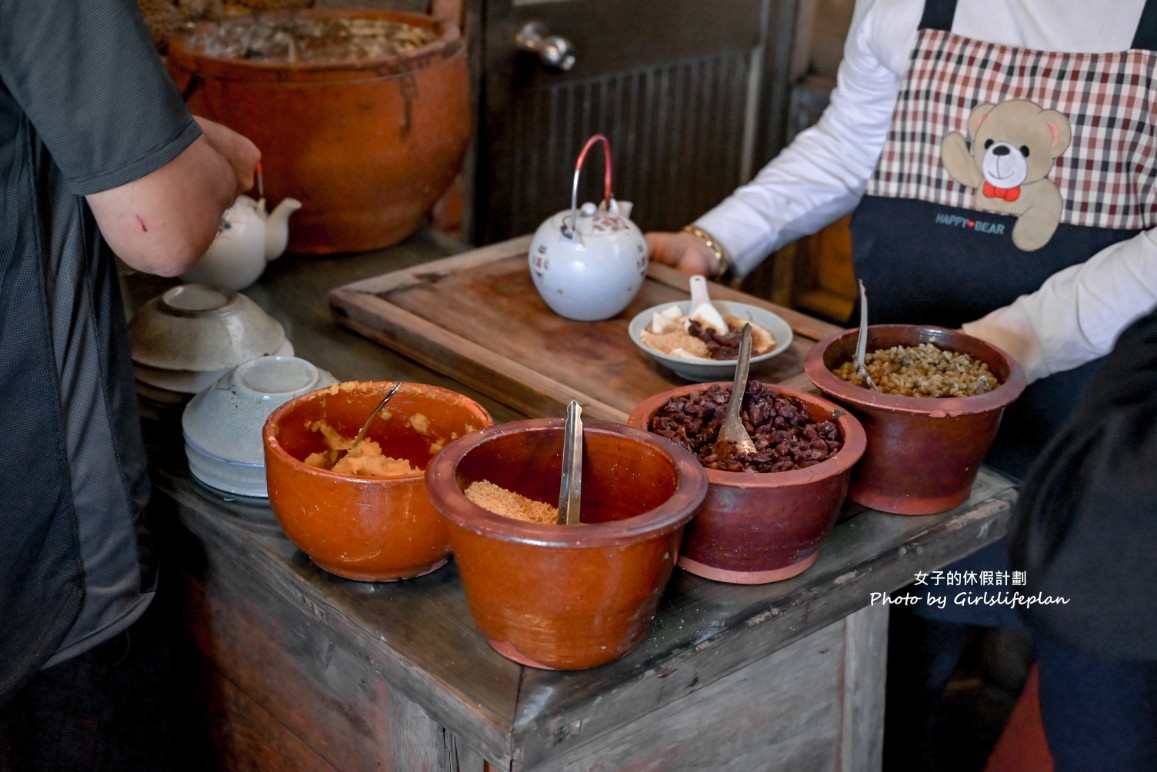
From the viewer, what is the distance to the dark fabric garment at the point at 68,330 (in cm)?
94

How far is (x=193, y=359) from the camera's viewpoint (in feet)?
4.64

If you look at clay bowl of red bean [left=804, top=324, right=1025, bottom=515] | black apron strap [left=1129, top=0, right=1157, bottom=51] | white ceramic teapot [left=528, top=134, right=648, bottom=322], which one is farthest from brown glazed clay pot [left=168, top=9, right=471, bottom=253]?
black apron strap [left=1129, top=0, right=1157, bottom=51]

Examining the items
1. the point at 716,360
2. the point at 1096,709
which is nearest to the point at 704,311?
the point at 716,360

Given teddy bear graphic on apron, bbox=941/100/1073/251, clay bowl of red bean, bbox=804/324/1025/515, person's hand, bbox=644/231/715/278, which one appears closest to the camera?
clay bowl of red bean, bbox=804/324/1025/515

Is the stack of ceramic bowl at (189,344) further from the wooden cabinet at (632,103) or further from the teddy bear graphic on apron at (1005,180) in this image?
the wooden cabinet at (632,103)

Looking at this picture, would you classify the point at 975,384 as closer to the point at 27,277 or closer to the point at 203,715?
the point at 27,277

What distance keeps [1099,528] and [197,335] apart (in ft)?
3.47

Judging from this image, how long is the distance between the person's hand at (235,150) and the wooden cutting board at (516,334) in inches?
14.7

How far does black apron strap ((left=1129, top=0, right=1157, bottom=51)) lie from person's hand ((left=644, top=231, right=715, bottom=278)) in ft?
2.33

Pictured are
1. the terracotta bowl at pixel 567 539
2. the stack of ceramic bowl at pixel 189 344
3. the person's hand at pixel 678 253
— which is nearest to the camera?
the terracotta bowl at pixel 567 539

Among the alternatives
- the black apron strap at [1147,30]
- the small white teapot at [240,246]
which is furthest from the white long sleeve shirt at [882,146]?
the small white teapot at [240,246]

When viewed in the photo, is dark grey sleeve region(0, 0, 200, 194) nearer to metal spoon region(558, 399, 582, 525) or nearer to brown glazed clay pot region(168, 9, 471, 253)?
metal spoon region(558, 399, 582, 525)

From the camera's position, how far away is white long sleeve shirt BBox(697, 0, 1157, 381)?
5.13 feet

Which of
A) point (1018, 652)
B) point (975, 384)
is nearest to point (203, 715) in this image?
point (975, 384)
